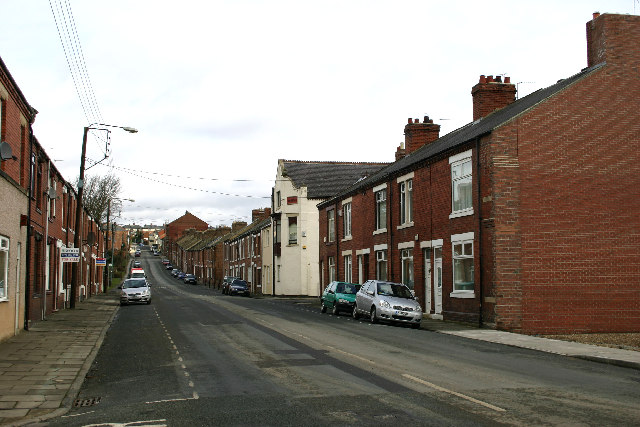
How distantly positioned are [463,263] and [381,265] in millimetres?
9350

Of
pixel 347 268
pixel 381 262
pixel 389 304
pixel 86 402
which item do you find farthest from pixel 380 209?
pixel 86 402

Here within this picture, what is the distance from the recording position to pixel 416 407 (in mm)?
8586

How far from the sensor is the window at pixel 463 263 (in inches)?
936

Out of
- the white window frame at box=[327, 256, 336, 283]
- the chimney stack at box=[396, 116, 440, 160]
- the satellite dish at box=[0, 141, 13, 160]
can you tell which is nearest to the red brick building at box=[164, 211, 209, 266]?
the white window frame at box=[327, 256, 336, 283]

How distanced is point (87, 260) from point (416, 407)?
1668 inches

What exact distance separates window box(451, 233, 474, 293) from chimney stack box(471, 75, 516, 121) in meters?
7.36

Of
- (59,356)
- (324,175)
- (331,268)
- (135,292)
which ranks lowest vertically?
(59,356)

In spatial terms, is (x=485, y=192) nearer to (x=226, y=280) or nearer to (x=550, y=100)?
(x=550, y=100)

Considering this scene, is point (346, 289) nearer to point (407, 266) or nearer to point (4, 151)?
point (407, 266)

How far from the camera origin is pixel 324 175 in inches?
2264

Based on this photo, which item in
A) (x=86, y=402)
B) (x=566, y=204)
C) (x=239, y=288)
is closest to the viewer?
(x=86, y=402)

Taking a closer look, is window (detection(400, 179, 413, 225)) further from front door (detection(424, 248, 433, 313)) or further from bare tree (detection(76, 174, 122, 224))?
bare tree (detection(76, 174, 122, 224))

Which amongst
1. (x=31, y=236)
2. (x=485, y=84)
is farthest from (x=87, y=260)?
(x=485, y=84)

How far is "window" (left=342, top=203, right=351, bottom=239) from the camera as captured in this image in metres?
38.8
